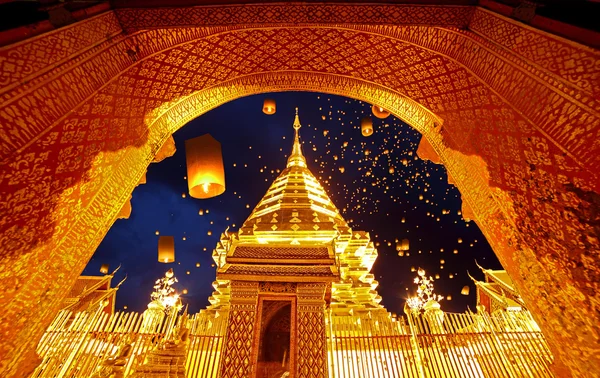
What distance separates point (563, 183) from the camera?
308 centimetres

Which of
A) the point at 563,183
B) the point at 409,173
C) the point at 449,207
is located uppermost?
the point at 409,173

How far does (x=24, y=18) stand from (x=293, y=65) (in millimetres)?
3632

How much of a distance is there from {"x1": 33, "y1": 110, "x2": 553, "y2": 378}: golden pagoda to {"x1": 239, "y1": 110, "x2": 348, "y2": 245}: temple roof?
1.94 metres

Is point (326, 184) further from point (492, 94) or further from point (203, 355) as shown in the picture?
point (492, 94)

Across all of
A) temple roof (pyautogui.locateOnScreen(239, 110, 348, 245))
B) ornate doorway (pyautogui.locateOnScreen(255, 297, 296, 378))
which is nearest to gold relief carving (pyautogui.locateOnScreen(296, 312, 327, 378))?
ornate doorway (pyautogui.locateOnScreen(255, 297, 296, 378))

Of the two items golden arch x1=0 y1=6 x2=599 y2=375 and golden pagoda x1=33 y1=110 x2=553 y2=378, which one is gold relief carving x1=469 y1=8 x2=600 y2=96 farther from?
golden pagoda x1=33 y1=110 x2=553 y2=378

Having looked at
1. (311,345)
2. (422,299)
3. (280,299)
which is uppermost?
(422,299)

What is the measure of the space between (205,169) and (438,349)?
6587mm

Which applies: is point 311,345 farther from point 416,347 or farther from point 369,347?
point 416,347

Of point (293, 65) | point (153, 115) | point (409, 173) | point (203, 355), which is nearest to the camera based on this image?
point (153, 115)

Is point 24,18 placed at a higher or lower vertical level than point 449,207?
lower

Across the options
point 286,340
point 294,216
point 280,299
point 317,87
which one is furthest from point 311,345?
point 294,216

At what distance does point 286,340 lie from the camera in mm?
6371

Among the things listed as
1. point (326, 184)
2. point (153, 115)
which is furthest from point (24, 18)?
point (326, 184)
